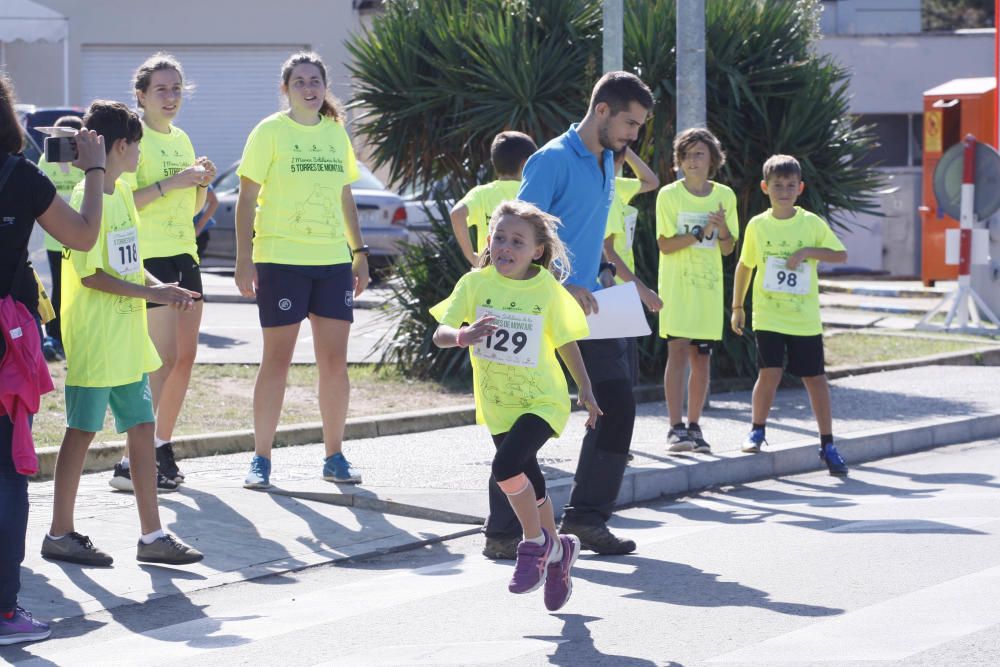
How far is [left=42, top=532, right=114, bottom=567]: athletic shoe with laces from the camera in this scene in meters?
6.22

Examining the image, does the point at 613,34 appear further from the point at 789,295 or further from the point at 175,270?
the point at 175,270

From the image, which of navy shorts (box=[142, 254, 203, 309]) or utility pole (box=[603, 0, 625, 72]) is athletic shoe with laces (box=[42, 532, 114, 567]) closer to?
navy shorts (box=[142, 254, 203, 309])

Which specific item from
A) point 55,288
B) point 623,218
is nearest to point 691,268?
point 623,218

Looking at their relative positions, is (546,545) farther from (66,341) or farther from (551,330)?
(66,341)

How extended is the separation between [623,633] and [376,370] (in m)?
7.09

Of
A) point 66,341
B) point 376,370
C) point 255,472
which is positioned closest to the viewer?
point 66,341

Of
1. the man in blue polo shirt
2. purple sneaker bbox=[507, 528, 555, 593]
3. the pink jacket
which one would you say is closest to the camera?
the pink jacket

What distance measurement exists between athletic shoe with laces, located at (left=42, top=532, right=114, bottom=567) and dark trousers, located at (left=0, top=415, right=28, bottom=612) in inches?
34.1

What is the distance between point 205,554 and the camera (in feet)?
21.4

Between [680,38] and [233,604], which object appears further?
[680,38]

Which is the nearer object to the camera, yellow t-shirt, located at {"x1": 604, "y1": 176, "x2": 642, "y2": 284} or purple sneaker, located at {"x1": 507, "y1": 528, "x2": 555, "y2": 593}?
purple sneaker, located at {"x1": 507, "y1": 528, "x2": 555, "y2": 593}

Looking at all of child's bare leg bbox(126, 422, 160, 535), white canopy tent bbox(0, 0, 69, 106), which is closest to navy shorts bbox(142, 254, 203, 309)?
child's bare leg bbox(126, 422, 160, 535)

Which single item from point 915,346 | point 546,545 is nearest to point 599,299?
point 546,545

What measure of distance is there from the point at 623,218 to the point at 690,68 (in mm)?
2386
